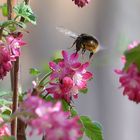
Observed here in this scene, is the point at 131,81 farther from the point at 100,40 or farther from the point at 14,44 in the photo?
the point at 100,40

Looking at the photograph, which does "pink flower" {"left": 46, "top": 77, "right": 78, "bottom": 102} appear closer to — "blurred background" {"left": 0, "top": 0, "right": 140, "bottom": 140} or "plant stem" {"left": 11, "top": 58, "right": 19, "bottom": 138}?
"plant stem" {"left": 11, "top": 58, "right": 19, "bottom": 138}

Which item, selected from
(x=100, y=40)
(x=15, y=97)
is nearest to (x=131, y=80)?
(x=15, y=97)

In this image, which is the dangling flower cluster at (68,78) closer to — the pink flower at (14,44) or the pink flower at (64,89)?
the pink flower at (64,89)

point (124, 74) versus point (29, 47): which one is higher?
point (29, 47)

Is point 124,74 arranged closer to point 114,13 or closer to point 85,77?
point 85,77

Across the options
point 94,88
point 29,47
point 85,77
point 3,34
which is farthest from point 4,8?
point 94,88

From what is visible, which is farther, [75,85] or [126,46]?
[75,85]
